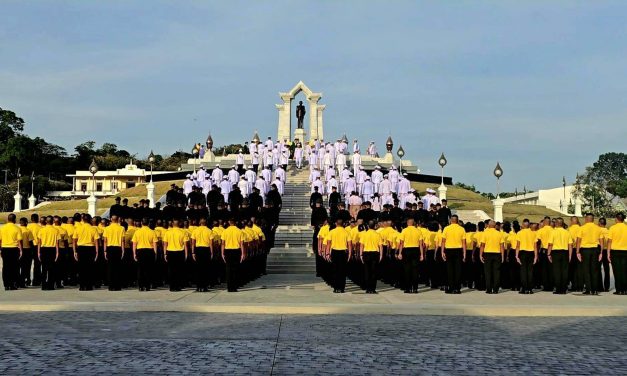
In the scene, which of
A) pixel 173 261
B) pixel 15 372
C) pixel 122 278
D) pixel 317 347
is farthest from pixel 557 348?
pixel 122 278

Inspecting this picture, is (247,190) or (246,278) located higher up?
(247,190)

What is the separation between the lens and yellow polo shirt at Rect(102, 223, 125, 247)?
17500 millimetres

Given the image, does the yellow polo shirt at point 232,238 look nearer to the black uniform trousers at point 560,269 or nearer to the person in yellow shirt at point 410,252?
the person in yellow shirt at point 410,252

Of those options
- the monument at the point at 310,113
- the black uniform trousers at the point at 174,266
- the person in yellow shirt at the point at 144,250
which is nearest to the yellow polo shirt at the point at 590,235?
the black uniform trousers at the point at 174,266

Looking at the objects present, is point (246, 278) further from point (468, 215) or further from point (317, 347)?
point (468, 215)

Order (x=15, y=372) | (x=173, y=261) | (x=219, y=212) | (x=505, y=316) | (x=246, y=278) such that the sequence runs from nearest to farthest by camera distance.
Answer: (x=15, y=372) → (x=505, y=316) → (x=173, y=261) → (x=246, y=278) → (x=219, y=212)

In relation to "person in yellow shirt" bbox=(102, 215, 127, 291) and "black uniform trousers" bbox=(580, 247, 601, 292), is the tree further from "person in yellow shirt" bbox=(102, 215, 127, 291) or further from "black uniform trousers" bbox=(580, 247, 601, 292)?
"person in yellow shirt" bbox=(102, 215, 127, 291)

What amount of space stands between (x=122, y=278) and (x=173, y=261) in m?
1.68

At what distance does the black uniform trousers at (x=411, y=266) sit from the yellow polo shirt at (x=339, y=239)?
149 centimetres

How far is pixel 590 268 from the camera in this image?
17.0 meters

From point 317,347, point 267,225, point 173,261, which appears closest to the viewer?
point 317,347

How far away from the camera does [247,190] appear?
33.9 m

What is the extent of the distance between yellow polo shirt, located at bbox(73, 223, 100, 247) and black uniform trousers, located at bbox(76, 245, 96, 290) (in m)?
0.10

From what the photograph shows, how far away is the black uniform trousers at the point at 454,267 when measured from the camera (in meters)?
17.3
